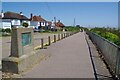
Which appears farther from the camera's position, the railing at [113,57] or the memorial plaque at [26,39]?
the memorial plaque at [26,39]

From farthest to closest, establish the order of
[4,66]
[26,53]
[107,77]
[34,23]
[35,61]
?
[34,23] → [35,61] → [26,53] → [4,66] → [107,77]

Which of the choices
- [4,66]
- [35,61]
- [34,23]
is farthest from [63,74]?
[34,23]

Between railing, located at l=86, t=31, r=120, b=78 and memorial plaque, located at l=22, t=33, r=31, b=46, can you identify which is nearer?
railing, located at l=86, t=31, r=120, b=78

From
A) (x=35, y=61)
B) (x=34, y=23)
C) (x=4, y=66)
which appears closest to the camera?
(x=4, y=66)

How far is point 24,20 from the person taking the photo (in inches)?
3713

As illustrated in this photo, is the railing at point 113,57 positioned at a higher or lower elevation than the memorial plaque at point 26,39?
lower

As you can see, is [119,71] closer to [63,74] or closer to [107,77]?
[107,77]

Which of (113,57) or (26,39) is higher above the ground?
(26,39)

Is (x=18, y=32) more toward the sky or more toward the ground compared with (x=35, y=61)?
more toward the sky

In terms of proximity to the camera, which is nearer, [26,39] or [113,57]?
[113,57]

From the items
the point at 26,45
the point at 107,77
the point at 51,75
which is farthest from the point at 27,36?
the point at 107,77

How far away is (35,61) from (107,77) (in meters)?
4.13

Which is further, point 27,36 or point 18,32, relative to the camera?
point 27,36

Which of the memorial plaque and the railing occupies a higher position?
the memorial plaque
